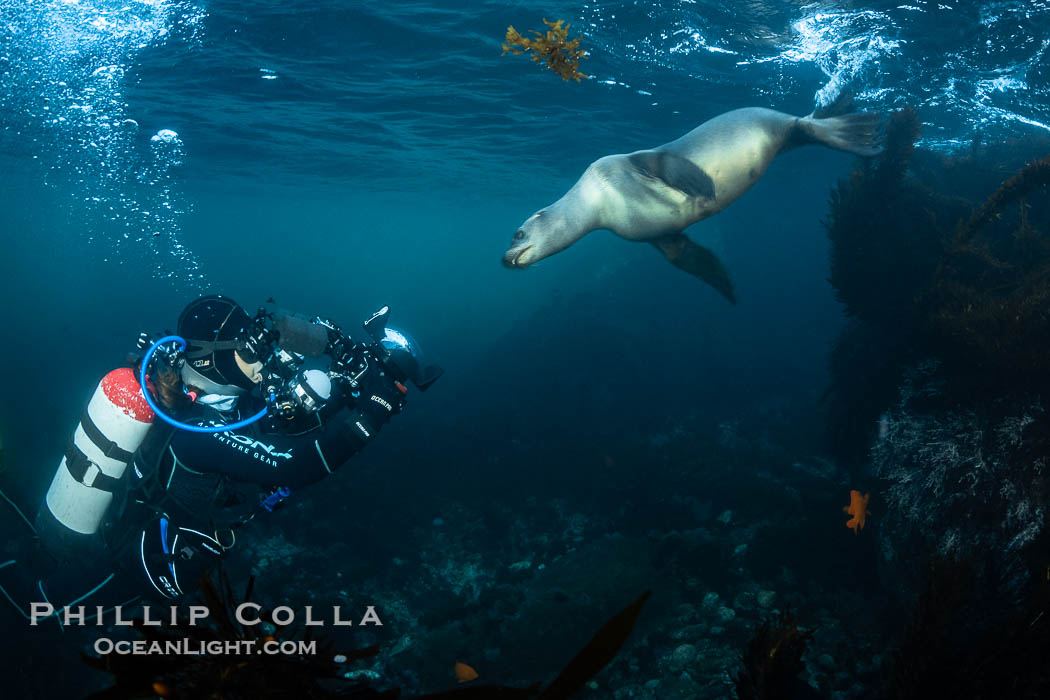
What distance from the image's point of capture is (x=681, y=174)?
12.9 feet

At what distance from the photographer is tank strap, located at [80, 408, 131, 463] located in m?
4.42

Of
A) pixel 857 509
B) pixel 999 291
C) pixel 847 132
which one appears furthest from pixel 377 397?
pixel 999 291

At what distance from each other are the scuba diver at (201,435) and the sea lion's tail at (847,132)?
3.98m

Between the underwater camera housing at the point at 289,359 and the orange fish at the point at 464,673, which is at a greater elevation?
the underwater camera housing at the point at 289,359

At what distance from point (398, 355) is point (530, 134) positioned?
15.1 m

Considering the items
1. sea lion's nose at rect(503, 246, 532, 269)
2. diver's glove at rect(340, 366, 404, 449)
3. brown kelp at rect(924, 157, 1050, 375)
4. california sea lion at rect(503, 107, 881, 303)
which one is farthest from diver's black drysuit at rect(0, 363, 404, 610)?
brown kelp at rect(924, 157, 1050, 375)

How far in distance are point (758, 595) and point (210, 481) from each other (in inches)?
239

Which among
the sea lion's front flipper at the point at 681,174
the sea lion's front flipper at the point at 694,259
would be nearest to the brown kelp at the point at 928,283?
the sea lion's front flipper at the point at 694,259

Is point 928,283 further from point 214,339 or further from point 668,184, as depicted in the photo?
point 214,339

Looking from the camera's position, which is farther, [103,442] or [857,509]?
[857,509]

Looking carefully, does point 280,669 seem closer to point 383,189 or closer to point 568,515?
point 568,515

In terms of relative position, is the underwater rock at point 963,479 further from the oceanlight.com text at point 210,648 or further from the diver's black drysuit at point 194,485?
the diver's black drysuit at point 194,485

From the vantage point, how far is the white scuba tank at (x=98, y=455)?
437 cm

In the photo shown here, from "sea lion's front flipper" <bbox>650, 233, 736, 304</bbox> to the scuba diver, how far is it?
8.34 ft
